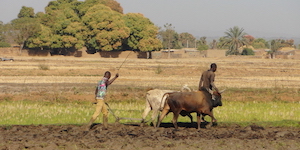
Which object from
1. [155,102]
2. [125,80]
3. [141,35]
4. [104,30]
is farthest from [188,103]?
[141,35]

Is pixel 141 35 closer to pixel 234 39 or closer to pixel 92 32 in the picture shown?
pixel 92 32

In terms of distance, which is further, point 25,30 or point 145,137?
point 25,30

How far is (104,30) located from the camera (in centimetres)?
7106

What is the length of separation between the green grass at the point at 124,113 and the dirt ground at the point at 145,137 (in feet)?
4.25

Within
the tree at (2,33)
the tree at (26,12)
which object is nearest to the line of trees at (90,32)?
the tree at (2,33)

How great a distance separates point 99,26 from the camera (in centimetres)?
7106

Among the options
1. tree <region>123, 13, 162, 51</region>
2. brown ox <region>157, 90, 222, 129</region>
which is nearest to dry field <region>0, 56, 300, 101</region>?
brown ox <region>157, 90, 222, 129</region>

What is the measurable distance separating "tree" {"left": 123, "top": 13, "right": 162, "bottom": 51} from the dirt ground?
57.8 m

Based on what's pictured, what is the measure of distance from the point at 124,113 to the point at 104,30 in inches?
2145

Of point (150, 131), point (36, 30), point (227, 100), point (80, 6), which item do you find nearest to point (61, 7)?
point (80, 6)

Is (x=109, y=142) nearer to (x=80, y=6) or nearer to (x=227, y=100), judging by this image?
(x=227, y=100)

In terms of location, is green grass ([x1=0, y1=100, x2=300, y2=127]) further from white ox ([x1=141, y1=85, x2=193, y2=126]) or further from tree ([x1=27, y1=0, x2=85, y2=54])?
tree ([x1=27, y1=0, x2=85, y2=54])

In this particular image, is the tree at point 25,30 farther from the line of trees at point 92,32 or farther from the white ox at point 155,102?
the white ox at point 155,102

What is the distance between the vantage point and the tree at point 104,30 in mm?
69688
